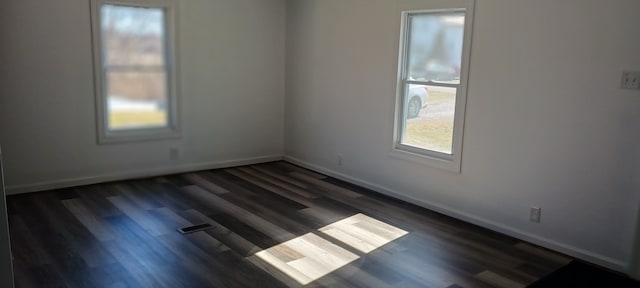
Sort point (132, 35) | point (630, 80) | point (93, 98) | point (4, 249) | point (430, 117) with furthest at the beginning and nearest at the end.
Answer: point (132, 35)
point (93, 98)
point (430, 117)
point (630, 80)
point (4, 249)

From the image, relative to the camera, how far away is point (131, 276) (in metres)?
3.14

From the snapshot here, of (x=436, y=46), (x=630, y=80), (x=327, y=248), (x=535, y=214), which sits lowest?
(x=327, y=248)

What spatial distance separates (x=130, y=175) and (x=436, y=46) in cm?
344

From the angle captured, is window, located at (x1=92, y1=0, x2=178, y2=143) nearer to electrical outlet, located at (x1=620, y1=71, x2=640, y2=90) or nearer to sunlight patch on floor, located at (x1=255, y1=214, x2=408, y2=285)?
sunlight patch on floor, located at (x1=255, y1=214, x2=408, y2=285)

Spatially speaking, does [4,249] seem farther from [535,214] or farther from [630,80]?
[630,80]

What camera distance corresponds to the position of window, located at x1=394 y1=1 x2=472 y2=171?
4324 millimetres

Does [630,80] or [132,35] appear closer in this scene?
[630,80]

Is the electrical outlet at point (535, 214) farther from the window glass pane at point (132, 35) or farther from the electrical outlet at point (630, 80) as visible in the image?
the window glass pane at point (132, 35)

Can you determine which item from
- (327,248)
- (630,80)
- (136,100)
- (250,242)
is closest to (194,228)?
(250,242)

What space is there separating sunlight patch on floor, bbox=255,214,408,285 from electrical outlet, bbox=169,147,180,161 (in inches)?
92.7

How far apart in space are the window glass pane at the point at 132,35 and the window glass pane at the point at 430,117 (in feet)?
8.98

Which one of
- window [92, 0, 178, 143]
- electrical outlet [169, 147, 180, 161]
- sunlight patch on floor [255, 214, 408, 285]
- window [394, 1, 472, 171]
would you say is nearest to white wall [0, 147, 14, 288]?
sunlight patch on floor [255, 214, 408, 285]

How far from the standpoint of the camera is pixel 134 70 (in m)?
5.32

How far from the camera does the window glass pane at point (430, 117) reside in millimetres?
4484
